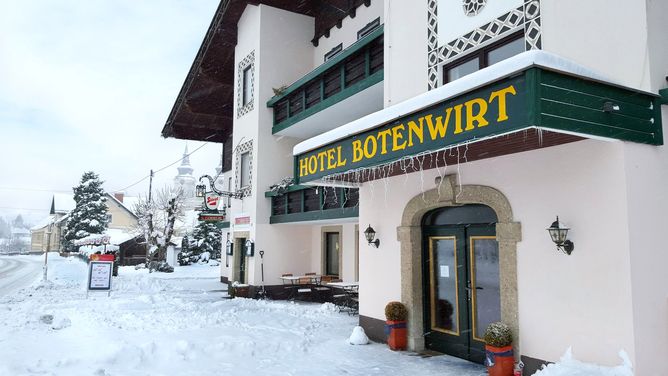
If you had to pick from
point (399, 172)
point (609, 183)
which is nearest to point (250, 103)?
point (399, 172)

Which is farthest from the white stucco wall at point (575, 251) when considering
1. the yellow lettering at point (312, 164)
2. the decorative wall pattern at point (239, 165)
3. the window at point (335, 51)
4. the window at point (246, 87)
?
the window at point (246, 87)

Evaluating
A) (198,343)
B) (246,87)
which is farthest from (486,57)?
(246,87)

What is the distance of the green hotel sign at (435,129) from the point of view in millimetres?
5043

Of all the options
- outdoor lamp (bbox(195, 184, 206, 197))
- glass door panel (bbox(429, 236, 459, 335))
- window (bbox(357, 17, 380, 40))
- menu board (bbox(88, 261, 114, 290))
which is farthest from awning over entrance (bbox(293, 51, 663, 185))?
outdoor lamp (bbox(195, 184, 206, 197))

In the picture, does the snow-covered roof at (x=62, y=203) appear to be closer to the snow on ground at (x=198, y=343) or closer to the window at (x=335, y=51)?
the snow on ground at (x=198, y=343)

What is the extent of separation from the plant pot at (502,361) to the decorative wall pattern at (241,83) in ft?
45.9

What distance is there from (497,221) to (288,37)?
13162 millimetres

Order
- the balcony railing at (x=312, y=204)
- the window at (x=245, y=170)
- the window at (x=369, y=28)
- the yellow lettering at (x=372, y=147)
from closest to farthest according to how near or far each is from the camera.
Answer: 1. the yellow lettering at (x=372, y=147)
2. the balcony railing at (x=312, y=204)
3. the window at (x=369, y=28)
4. the window at (x=245, y=170)

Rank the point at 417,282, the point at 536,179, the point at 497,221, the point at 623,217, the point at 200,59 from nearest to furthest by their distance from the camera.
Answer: the point at 623,217 → the point at 536,179 → the point at 497,221 → the point at 417,282 → the point at 200,59

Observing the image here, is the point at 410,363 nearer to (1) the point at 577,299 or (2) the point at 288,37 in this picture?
(1) the point at 577,299

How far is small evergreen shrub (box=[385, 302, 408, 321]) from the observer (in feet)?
28.6

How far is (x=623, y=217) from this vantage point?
555 centimetres

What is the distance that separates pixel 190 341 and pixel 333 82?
8216 mm

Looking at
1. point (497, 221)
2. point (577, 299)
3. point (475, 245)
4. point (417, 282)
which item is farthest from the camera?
point (417, 282)
